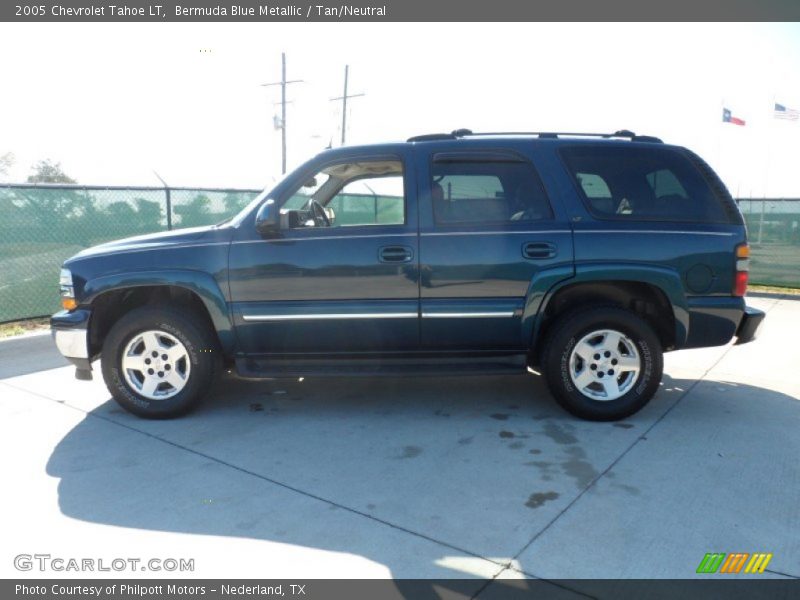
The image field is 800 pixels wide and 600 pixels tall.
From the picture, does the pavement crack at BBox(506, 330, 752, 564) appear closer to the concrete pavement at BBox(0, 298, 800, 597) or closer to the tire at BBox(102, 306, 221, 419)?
the concrete pavement at BBox(0, 298, 800, 597)

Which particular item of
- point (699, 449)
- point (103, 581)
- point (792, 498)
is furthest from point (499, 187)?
point (103, 581)

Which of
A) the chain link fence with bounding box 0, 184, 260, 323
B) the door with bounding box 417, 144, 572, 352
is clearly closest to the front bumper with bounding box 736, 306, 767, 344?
the door with bounding box 417, 144, 572, 352

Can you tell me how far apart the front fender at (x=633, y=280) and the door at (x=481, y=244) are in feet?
0.35

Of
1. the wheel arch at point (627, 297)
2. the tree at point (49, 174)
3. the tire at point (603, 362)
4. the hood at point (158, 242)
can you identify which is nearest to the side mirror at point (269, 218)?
the hood at point (158, 242)

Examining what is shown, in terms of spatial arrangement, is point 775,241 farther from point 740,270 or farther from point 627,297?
point 627,297

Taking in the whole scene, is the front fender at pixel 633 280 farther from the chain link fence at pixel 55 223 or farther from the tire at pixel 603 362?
the chain link fence at pixel 55 223

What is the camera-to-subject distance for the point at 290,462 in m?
3.64

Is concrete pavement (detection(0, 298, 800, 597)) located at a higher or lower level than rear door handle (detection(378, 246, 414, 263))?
lower

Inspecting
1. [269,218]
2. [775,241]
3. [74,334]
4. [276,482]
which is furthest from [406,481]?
[775,241]

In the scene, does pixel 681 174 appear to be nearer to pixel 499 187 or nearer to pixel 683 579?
pixel 499 187

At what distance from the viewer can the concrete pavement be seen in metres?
2.66

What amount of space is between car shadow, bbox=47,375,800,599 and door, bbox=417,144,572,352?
0.68 meters

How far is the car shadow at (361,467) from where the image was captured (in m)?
2.83

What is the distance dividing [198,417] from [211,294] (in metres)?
0.95
